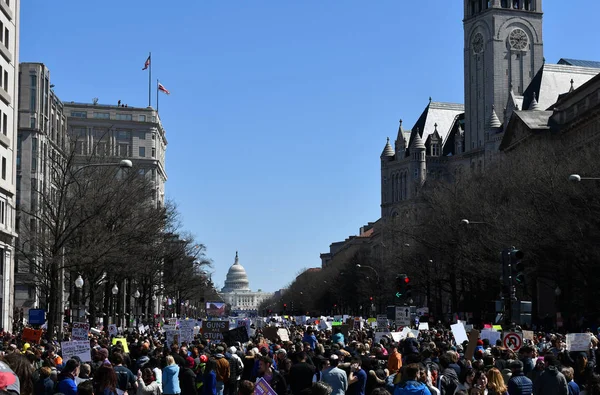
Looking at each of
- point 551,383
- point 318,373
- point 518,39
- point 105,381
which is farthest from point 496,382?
point 518,39

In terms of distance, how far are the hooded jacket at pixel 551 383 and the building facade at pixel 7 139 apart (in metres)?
42.9

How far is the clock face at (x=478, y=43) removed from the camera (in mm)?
159875

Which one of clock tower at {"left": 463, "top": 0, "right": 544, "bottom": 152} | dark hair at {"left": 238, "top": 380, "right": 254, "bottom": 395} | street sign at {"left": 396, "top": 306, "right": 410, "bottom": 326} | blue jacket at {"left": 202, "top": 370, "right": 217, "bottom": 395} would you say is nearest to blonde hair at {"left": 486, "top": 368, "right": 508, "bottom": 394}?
dark hair at {"left": 238, "top": 380, "right": 254, "bottom": 395}

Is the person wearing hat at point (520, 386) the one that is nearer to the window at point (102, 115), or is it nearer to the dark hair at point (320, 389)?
the dark hair at point (320, 389)

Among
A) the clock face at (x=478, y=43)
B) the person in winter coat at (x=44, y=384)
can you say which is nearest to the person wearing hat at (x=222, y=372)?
the person in winter coat at (x=44, y=384)

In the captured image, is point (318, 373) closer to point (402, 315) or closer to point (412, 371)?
point (412, 371)

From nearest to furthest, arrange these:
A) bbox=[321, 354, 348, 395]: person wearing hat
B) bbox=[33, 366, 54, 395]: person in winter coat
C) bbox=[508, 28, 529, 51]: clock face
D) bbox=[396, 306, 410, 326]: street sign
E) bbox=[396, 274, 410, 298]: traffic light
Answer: bbox=[33, 366, 54, 395]: person in winter coat < bbox=[321, 354, 348, 395]: person wearing hat < bbox=[396, 274, 410, 298]: traffic light < bbox=[396, 306, 410, 326]: street sign < bbox=[508, 28, 529, 51]: clock face

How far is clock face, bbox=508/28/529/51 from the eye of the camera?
15825 centimetres

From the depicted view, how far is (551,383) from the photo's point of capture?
18.6 metres

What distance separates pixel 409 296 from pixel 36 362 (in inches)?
831

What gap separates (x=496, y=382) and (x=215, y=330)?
1699 cm

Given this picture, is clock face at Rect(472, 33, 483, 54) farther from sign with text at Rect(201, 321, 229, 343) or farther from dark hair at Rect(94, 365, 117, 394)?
dark hair at Rect(94, 365, 117, 394)

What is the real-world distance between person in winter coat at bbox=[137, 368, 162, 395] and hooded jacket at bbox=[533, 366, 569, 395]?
21.7 feet

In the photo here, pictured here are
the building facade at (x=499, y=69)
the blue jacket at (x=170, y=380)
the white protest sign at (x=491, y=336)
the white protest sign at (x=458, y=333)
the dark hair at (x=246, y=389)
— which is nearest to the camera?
the dark hair at (x=246, y=389)
